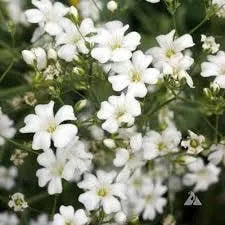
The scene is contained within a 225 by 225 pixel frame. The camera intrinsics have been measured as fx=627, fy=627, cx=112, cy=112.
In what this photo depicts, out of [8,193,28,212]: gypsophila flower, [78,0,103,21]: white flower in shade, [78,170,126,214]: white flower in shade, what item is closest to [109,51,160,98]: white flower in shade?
[78,170,126,214]: white flower in shade

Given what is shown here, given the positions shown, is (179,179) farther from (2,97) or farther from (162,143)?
(2,97)

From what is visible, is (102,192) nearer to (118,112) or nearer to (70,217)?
(70,217)

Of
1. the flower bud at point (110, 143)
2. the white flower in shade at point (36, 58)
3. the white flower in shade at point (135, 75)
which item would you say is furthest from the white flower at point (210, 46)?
the white flower in shade at point (36, 58)

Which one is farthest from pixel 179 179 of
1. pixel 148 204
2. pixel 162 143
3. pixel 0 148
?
pixel 0 148

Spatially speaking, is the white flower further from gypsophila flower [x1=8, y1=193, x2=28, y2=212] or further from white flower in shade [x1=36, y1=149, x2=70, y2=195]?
gypsophila flower [x1=8, y1=193, x2=28, y2=212]

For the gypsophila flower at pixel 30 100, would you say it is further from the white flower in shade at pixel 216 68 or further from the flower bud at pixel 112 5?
the white flower in shade at pixel 216 68
